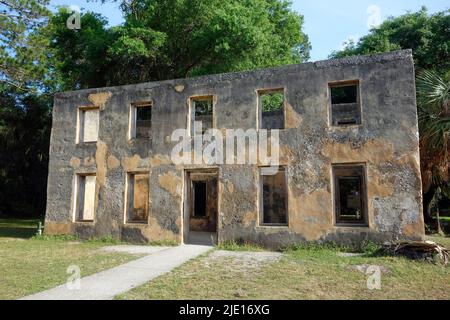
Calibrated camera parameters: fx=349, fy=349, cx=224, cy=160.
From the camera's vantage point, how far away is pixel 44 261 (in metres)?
8.51

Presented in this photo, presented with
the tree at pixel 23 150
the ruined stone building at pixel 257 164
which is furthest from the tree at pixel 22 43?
the tree at pixel 23 150

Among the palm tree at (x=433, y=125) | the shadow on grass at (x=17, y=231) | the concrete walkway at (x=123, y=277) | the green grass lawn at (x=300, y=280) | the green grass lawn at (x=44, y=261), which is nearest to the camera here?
the concrete walkway at (x=123, y=277)

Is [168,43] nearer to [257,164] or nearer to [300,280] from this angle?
[257,164]

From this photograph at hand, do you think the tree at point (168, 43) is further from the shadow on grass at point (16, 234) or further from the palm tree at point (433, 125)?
the palm tree at point (433, 125)

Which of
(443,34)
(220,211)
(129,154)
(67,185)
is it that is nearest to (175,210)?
(220,211)

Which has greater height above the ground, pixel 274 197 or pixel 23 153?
pixel 23 153

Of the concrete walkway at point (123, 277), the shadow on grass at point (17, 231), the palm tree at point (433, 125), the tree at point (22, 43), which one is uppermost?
the tree at point (22, 43)

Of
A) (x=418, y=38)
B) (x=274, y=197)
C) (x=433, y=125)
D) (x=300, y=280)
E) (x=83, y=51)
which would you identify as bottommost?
(x=300, y=280)

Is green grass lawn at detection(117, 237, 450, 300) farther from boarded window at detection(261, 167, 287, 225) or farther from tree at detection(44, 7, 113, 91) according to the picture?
tree at detection(44, 7, 113, 91)

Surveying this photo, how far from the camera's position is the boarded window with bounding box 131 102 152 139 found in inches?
488

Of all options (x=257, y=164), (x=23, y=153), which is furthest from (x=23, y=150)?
(x=257, y=164)

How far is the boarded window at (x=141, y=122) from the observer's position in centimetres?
1241

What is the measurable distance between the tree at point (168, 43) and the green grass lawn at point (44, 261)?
10164 mm

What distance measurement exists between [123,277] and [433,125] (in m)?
9.82
